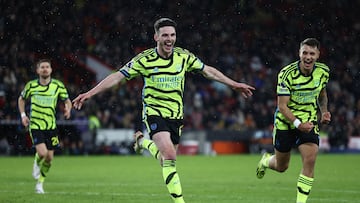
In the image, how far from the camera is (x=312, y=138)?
35.8 feet

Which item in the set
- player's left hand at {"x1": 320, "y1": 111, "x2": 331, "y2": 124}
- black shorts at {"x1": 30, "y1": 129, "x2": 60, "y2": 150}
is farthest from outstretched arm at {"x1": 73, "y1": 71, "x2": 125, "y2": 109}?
black shorts at {"x1": 30, "y1": 129, "x2": 60, "y2": 150}

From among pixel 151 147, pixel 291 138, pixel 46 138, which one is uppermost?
pixel 291 138

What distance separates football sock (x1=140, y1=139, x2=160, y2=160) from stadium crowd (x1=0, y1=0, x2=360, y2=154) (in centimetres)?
1736

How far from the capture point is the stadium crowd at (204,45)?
32844mm

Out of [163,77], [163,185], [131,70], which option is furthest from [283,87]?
[163,185]

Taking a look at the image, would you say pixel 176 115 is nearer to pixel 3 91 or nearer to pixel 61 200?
pixel 61 200

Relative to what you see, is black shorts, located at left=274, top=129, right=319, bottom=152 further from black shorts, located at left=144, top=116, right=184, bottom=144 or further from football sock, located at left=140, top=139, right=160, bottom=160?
football sock, located at left=140, top=139, right=160, bottom=160

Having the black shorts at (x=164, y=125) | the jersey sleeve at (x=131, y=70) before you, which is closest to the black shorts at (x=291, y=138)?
the black shorts at (x=164, y=125)

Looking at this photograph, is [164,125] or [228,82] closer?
[228,82]

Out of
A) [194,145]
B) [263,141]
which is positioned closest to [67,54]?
[194,145]

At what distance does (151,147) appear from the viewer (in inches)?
490

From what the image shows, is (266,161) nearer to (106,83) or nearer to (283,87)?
(283,87)

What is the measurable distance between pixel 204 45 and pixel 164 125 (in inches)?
1060

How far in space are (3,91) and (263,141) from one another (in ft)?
35.3
